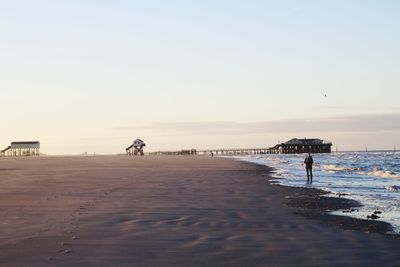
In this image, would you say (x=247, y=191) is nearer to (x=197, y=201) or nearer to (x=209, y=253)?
(x=197, y=201)

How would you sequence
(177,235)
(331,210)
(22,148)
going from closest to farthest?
(177,235) → (331,210) → (22,148)

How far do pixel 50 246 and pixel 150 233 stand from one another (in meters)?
2.34

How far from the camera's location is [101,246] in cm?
998

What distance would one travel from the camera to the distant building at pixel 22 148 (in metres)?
157

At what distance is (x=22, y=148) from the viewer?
518 feet

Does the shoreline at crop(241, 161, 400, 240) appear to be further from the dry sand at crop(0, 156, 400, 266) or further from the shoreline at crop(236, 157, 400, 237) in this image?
the dry sand at crop(0, 156, 400, 266)

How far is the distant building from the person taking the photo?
516ft

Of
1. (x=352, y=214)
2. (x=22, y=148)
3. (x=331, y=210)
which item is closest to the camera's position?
(x=352, y=214)

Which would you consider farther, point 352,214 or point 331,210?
point 331,210

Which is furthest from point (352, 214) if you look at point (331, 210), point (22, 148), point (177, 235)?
point (22, 148)

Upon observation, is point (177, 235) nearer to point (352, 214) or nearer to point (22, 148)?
point (352, 214)

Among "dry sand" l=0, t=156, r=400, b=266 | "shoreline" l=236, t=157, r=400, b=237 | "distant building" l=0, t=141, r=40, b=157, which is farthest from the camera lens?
"distant building" l=0, t=141, r=40, b=157

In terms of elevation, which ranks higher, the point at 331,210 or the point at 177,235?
the point at 177,235

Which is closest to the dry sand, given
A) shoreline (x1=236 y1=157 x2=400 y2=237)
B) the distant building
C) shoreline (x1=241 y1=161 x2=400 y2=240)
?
shoreline (x1=241 y1=161 x2=400 y2=240)
